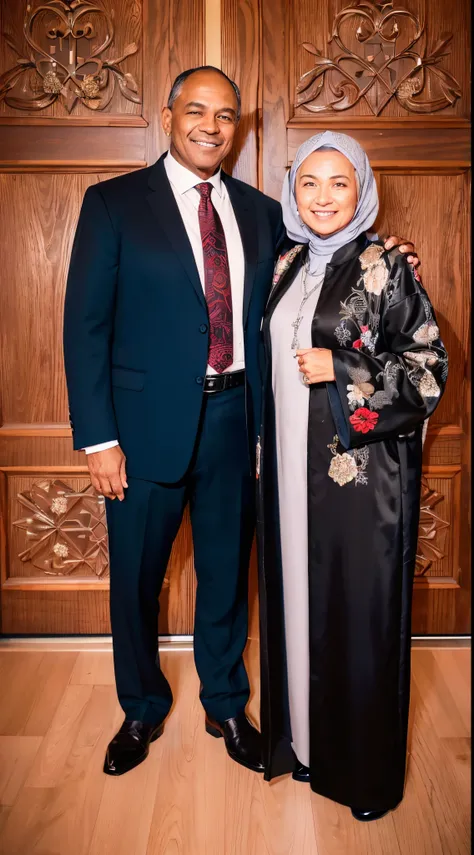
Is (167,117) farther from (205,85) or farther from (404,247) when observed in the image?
(404,247)

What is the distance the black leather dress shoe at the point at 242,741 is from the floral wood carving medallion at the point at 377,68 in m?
1.95

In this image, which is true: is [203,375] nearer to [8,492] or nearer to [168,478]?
[168,478]

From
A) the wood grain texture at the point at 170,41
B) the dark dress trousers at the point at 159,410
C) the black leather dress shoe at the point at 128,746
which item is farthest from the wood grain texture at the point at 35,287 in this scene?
the black leather dress shoe at the point at 128,746

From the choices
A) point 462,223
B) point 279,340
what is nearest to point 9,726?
point 279,340

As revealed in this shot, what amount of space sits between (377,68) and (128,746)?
2.24m

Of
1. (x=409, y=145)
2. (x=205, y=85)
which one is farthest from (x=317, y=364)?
(x=409, y=145)

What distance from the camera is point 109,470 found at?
1971 mm

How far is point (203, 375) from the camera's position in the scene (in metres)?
1.95

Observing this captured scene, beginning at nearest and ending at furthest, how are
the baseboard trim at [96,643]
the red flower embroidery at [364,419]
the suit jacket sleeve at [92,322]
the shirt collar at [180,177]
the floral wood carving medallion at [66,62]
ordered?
the red flower embroidery at [364,419]
the suit jacket sleeve at [92,322]
the shirt collar at [180,177]
the floral wood carving medallion at [66,62]
the baseboard trim at [96,643]

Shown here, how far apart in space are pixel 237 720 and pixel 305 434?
34.8 inches

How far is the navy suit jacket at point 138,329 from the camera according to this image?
6.34 feet

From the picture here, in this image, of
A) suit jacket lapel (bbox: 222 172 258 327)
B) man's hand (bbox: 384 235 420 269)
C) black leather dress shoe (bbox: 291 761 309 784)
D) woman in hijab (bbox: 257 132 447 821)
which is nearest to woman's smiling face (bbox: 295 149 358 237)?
woman in hijab (bbox: 257 132 447 821)

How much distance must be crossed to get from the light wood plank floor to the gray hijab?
52.4 inches

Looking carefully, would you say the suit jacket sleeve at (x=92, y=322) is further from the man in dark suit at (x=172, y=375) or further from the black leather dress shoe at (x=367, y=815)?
the black leather dress shoe at (x=367, y=815)
